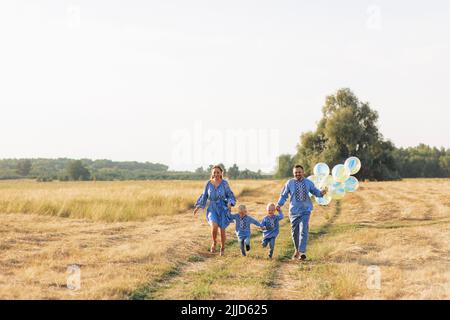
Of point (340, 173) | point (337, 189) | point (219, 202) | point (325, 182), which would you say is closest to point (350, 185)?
point (337, 189)

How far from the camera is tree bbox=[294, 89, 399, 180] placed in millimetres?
61469

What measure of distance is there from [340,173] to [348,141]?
160 ft

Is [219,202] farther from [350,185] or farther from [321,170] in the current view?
[350,185]

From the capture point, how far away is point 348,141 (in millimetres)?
61594

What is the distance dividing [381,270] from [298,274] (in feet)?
5.48

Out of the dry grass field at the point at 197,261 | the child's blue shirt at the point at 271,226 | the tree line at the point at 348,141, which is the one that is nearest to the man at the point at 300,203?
the dry grass field at the point at 197,261

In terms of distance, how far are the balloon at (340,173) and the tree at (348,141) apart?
4600cm

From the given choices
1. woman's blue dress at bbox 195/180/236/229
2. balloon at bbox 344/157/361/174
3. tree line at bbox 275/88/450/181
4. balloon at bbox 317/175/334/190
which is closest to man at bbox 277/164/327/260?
woman's blue dress at bbox 195/180/236/229

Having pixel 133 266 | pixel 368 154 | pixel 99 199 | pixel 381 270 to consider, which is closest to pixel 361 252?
pixel 381 270

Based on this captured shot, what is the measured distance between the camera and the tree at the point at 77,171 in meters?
99.6

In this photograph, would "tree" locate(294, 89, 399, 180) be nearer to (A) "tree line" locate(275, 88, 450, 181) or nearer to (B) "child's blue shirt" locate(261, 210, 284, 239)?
(A) "tree line" locate(275, 88, 450, 181)

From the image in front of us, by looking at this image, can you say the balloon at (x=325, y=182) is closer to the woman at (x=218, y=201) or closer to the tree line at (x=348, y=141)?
the woman at (x=218, y=201)

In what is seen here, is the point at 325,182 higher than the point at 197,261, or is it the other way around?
the point at 325,182
